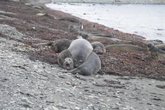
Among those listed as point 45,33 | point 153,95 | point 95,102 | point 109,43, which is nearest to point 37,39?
point 45,33

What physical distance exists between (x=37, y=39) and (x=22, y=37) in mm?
761

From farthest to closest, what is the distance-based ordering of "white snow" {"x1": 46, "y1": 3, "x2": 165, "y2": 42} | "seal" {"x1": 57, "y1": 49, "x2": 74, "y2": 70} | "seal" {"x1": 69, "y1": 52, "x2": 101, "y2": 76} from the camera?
"white snow" {"x1": 46, "y1": 3, "x2": 165, "y2": 42}, "seal" {"x1": 57, "y1": 49, "x2": 74, "y2": 70}, "seal" {"x1": 69, "y1": 52, "x2": 101, "y2": 76}

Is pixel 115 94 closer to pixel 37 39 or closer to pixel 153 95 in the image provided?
pixel 153 95

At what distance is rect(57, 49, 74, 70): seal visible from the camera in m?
14.2

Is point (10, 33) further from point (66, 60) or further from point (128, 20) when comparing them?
point (128, 20)

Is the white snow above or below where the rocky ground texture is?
below

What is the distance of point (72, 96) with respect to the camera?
36.0ft

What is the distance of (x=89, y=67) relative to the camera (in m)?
14.2

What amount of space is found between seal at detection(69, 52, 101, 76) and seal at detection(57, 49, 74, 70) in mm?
365

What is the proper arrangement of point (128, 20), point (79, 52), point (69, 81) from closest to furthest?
point (69, 81), point (79, 52), point (128, 20)

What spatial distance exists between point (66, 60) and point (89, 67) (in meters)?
0.80

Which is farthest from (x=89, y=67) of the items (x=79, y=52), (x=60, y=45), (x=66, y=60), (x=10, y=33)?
(x=10, y=33)

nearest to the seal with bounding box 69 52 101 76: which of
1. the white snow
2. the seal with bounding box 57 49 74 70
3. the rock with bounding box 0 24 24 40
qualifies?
the seal with bounding box 57 49 74 70

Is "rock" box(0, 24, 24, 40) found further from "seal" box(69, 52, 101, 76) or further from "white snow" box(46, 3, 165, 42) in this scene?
"white snow" box(46, 3, 165, 42)
